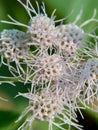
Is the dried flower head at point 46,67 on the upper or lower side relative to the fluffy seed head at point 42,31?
→ lower

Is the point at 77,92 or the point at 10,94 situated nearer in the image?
the point at 77,92

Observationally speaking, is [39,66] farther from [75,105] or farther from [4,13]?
[4,13]

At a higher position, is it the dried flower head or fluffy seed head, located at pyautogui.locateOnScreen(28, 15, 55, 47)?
fluffy seed head, located at pyautogui.locateOnScreen(28, 15, 55, 47)

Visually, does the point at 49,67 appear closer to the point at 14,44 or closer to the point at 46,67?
the point at 46,67

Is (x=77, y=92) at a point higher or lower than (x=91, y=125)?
higher

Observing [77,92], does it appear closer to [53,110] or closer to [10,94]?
[53,110]

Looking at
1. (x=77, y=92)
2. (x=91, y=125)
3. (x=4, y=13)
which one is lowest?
(x=91, y=125)

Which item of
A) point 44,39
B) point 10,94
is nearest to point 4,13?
point 10,94

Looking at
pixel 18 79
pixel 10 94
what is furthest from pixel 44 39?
pixel 10 94
